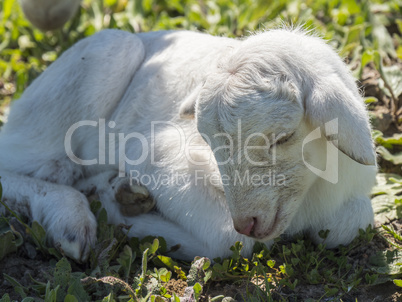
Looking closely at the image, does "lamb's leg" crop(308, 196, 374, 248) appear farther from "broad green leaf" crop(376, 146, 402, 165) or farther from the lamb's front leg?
the lamb's front leg

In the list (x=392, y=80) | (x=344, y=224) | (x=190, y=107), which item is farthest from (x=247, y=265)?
(x=392, y=80)

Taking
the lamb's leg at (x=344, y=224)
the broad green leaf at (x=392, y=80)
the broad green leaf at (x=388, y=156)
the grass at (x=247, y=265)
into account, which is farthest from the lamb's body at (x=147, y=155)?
the broad green leaf at (x=392, y=80)

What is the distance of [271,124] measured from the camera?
3.47 m

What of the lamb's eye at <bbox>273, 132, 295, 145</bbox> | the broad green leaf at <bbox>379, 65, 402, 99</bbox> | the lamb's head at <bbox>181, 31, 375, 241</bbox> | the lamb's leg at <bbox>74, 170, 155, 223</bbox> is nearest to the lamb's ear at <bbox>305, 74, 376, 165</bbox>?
the lamb's head at <bbox>181, 31, 375, 241</bbox>

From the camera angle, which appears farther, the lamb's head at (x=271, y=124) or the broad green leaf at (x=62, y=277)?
the broad green leaf at (x=62, y=277)

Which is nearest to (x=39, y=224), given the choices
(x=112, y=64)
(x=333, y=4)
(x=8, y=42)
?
(x=112, y=64)

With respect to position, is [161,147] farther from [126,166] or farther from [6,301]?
[6,301]

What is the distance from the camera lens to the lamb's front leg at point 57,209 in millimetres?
4227

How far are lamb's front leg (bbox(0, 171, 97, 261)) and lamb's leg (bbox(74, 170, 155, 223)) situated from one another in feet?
0.58

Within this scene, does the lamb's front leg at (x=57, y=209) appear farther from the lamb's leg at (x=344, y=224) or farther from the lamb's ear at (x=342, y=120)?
the lamb's ear at (x=342, y=120)

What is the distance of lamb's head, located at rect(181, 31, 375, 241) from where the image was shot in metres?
3.49

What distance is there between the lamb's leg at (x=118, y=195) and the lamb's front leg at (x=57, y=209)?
18 cm

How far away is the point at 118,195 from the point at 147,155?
0.39 m

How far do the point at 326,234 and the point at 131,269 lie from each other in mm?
1401
